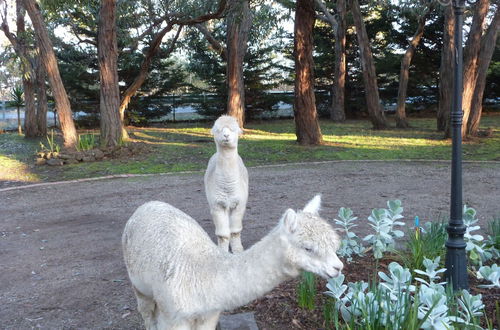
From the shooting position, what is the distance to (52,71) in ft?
43.1

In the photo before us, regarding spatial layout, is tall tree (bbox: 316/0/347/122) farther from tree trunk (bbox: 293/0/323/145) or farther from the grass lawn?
tree trunk (bbox: 293/0/323/145)

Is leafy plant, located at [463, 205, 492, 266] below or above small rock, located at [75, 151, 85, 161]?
below

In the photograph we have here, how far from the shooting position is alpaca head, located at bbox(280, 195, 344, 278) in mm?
2490

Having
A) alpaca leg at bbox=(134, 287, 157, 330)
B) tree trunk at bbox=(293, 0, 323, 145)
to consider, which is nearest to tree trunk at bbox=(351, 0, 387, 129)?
tree trunk at bbox=(293, 0, 323, 145)

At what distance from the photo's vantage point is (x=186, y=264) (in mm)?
2908

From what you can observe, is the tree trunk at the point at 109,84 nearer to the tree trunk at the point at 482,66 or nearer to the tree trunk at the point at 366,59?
the tree trunk at the point at 366,59

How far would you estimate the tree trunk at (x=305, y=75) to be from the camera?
47.6 ft

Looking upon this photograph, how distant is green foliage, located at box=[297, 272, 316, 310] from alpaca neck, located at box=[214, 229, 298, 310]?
108cm

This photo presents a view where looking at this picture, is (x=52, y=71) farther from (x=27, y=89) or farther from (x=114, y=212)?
(x=27, y=89)

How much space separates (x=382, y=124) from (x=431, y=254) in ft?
54.4

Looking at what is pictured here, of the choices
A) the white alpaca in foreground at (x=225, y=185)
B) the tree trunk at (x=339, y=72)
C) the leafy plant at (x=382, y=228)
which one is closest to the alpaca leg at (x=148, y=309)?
the white alpaca in foreground at (x=225, y=185)

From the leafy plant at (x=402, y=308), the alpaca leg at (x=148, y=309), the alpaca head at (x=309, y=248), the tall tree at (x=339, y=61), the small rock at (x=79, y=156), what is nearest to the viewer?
the alpaca head at (x=309, y=248)

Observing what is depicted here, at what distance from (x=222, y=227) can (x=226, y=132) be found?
0.98 metres

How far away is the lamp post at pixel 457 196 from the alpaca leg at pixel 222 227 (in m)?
2.10
